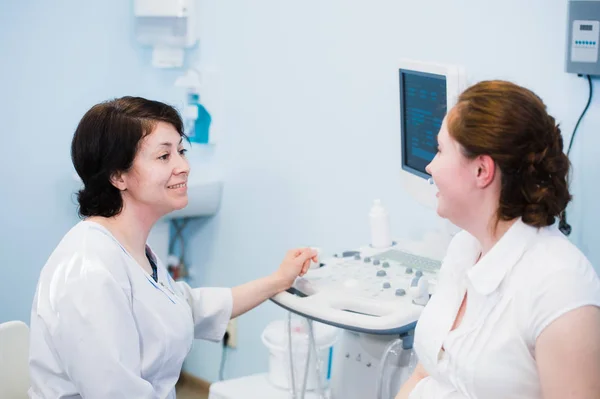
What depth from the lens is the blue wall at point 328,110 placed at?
7.23 feet

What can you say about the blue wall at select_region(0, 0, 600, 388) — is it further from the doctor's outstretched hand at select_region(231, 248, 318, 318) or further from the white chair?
the white chair

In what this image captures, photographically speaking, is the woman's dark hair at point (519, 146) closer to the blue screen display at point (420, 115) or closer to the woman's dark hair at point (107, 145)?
the blue screen display at point (420, 115)

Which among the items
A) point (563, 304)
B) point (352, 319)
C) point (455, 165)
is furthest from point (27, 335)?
point (563, 304)

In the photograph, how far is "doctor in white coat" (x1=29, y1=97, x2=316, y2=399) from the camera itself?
174cm

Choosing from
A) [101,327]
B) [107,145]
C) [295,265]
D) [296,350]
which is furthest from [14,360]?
[296,350]

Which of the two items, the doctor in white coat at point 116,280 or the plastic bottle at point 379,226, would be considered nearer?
the doctor in white coat at point 116,280

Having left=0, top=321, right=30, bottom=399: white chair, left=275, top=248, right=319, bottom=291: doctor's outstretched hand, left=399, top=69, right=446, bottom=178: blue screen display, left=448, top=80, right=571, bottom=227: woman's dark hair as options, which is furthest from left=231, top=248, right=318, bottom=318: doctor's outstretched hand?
left=448, top=80, right=571, bottom=227: woman's dark hair

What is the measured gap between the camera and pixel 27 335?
198 cm

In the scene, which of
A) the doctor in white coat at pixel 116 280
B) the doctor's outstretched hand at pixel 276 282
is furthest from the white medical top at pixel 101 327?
the doctor's outstretched hand at pixel 276 282

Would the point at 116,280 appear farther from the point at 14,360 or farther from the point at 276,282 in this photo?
the point at 276,282

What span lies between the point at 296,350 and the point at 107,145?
0.95m

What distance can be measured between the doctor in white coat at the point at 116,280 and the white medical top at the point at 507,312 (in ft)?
1.89

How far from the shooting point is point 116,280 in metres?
1.78

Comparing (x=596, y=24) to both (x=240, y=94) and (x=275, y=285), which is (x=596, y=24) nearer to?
(x=275, y=285)
